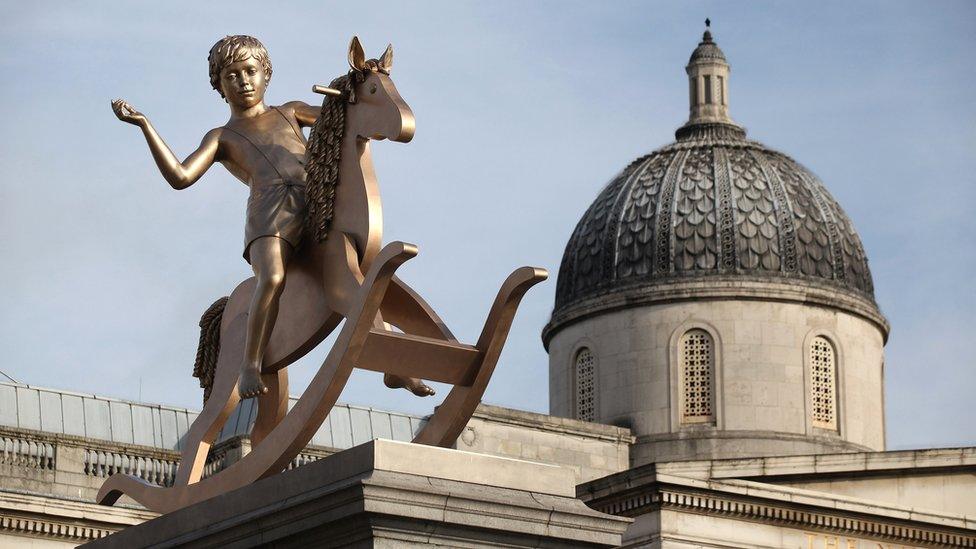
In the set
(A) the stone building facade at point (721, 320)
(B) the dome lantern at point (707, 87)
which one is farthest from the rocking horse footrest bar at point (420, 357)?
(B) the dome lantern at point (707, 87)

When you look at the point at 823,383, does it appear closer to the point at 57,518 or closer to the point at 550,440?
the point at 550,440

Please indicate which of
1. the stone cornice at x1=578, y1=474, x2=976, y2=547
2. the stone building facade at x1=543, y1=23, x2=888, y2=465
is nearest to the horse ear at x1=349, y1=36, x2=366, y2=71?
the stone cornice at x1=578, y1=474, x2=976, y2=547

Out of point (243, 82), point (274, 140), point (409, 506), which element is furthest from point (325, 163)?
point (409, 506)

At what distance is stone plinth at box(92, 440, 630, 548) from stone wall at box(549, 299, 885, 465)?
34.3 meters

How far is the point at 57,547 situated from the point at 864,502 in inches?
489

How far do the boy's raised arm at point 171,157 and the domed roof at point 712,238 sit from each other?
34305 millimetres

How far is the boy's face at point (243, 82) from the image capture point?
13906mm

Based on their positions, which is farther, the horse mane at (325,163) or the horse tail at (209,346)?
the horse tail at (209,346)

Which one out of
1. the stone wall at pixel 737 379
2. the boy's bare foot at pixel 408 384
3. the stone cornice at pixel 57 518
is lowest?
the boy's bare foot at pixel 408 384

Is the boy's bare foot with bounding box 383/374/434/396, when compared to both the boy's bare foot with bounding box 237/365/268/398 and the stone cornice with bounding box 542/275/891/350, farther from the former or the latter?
the stone cornice with bounding box 542/275/891/350

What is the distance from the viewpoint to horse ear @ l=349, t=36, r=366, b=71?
523 inches

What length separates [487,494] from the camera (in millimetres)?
12023

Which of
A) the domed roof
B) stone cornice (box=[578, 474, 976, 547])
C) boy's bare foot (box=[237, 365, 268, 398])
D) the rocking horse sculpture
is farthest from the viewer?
the domed roof

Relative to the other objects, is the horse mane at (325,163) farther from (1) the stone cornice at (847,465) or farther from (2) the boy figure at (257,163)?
(1) the stone cornice at (847,465)
